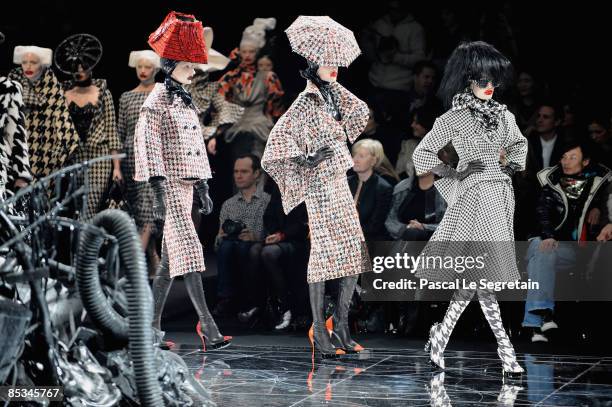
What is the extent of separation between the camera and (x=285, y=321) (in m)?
7.36

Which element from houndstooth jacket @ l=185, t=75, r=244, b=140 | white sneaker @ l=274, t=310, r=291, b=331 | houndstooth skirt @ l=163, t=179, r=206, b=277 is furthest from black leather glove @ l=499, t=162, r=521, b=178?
houndstooth jacket @ l=185, t=75, r=244, b=140

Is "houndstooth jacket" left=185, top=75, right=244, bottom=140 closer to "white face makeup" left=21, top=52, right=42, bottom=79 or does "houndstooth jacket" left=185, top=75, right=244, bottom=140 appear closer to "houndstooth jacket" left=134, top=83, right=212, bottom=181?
"white face makeup" left=21, top=52, right=42, bottom=79

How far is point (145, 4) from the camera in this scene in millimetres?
8516

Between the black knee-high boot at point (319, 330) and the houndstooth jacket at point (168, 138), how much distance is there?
90 cm

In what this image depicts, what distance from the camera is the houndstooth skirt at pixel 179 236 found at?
20.0 feet

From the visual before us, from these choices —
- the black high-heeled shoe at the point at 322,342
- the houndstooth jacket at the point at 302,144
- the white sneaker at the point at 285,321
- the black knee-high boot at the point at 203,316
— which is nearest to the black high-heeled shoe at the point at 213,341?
the black knee-high boot at the point at 203,316

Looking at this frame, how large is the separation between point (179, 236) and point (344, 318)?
1.03m

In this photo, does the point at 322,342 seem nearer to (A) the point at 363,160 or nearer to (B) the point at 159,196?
(B) the point at 159,196

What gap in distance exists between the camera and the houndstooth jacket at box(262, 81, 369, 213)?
20.0ft

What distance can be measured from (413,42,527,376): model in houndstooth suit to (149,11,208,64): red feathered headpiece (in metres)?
1.39

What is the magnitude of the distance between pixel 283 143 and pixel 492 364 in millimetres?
1628

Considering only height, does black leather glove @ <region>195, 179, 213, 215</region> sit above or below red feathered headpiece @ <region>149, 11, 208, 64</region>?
below

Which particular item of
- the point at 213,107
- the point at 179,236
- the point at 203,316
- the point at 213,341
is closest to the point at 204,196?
the point at 179,236

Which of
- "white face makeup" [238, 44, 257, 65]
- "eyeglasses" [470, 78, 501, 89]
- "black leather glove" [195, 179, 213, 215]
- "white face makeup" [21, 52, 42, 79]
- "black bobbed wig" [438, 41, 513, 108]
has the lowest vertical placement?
"black leather glove" [195, 179, 213, 215]
